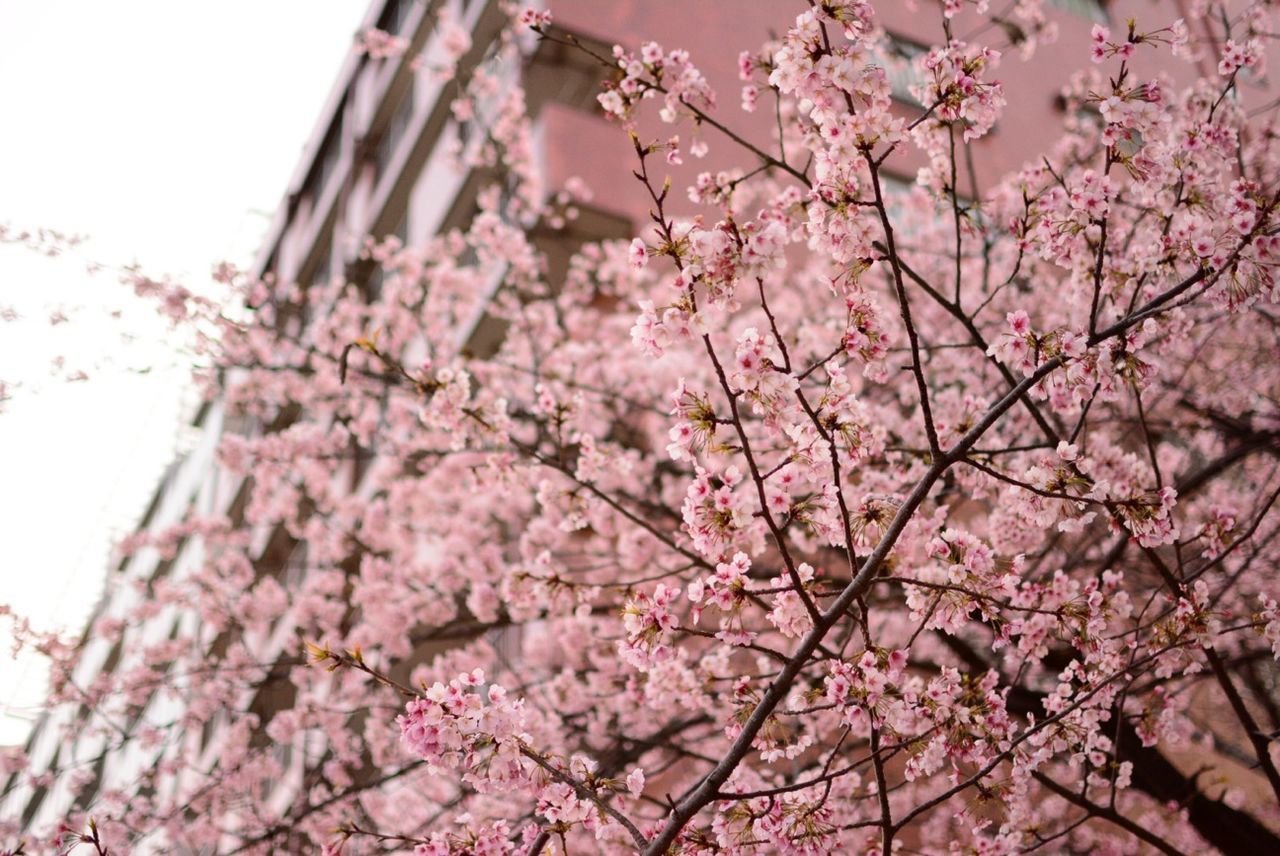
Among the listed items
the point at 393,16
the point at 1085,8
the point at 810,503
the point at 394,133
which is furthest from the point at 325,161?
the point at 810,503

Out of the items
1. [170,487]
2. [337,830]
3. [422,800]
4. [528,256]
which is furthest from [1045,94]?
[170,487]

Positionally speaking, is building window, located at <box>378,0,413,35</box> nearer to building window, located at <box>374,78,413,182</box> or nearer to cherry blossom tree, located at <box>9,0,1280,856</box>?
building window, located at <box>374,78,413,182</box>

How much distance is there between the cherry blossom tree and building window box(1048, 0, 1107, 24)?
21.2 feet

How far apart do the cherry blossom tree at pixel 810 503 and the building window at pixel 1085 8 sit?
255 inches

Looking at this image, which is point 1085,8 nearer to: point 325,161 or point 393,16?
point 393,16

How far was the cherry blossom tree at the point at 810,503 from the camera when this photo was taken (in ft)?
10.6

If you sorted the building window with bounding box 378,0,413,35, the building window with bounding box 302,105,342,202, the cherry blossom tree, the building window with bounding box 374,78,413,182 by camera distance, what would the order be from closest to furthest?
1. the cherry blossom tree
2. the building window with bounding box 374,78,413,182
3. the building window with bounding box 378,0,413,35
4. the building window with bounding box 302,105,342,202

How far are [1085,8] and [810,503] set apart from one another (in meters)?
18.1

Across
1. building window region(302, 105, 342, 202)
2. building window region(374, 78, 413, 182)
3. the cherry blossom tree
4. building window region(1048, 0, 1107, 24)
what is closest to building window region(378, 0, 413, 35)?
building window region(374, 78, 413, 182)

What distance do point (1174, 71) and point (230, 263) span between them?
16053 millimetres

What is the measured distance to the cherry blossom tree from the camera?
324 cm

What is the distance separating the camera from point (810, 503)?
3240 mm

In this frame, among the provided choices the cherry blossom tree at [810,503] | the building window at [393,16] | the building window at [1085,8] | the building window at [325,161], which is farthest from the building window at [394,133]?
the building window at [1085,8]

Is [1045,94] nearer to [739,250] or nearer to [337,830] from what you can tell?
[739,250]
